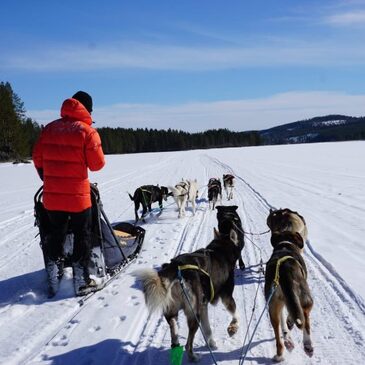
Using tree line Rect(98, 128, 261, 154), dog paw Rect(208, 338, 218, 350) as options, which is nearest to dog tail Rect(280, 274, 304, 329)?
dog paw Rect(208, 338, 218, 350)

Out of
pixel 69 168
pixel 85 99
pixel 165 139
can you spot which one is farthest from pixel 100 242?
pixel 165 139

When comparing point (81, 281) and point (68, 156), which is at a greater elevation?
point (68, 156)

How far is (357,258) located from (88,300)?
12.9 ft

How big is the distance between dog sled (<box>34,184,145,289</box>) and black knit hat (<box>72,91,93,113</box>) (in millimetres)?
992

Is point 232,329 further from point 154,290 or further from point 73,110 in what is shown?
point 73,110

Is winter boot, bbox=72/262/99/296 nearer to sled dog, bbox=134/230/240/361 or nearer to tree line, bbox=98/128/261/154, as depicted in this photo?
sled dog, bbox=134/230/240/361

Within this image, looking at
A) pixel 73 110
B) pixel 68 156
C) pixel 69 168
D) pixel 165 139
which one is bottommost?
pixel 165 139

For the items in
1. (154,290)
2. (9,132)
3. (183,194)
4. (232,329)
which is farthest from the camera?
(9,132)

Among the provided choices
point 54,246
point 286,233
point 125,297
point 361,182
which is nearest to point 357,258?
point 286,233

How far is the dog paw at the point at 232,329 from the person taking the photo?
3.96 meters

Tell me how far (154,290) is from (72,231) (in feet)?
7.35

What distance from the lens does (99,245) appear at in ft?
17.6

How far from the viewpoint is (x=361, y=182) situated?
16.3m

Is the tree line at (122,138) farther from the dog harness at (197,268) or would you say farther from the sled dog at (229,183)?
the dog harness at (197,268)
